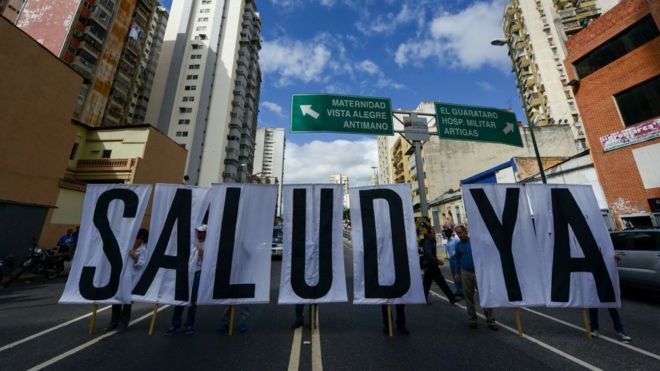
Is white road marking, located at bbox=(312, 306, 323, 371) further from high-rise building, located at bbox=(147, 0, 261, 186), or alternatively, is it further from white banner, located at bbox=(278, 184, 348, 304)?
high-rise building, located at bbox=(147, 0, 261, 186)

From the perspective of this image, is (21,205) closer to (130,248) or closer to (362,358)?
(130,248)

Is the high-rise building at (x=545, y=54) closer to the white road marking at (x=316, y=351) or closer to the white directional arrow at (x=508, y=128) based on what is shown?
the white directional arrow at (x=508, y=128)

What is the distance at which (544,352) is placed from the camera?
13.3ft

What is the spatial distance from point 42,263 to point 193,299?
10070 mm

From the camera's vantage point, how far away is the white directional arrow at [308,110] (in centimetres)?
797

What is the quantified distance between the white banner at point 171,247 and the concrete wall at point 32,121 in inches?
422

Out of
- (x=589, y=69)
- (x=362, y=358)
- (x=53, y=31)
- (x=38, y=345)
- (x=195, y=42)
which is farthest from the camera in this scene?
(x=195, y=42)

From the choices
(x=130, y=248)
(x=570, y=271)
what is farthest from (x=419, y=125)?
(x=130, y=248)

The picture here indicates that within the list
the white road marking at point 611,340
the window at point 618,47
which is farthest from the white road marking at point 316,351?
the window at point 618,47

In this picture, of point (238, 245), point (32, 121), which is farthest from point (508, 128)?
point (32, 121)

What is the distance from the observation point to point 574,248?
5074 mm

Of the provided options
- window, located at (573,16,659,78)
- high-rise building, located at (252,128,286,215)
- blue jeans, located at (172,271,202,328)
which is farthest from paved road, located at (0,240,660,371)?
high-rise building, located at (252,128,286,215)

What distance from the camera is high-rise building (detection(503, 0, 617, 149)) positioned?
135 ft

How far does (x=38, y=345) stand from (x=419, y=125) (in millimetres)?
10139
